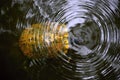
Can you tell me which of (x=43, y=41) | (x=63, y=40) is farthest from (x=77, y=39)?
(x=43, y=41)

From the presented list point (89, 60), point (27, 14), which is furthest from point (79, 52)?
point (27, 14)

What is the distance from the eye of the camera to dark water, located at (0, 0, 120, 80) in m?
1.85

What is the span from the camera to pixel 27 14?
6.12 feet

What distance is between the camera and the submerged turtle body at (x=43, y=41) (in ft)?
6.06

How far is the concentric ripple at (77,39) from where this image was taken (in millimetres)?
1849

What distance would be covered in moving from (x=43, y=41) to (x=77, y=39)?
0.17 m

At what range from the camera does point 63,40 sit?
1.86m

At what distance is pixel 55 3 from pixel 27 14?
152 millimetres

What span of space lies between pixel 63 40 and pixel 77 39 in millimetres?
71

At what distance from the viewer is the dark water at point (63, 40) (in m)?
1.85

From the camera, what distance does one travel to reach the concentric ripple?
1.85 meters

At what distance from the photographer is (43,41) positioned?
1849 mm

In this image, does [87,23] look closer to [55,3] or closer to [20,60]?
[55,3]

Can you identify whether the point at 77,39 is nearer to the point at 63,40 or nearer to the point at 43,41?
the point at 63,40
